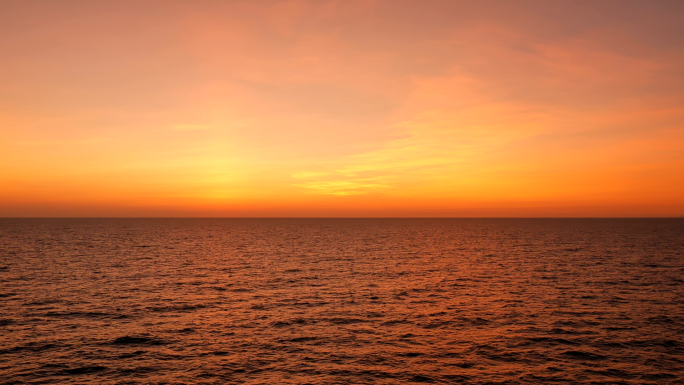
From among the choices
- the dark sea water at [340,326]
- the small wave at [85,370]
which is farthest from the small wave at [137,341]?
the small wave at [85,370]

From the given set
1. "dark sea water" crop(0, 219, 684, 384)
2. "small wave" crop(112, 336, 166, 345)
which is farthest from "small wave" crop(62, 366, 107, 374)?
"small wave" crop(112, 336, 166, 345)

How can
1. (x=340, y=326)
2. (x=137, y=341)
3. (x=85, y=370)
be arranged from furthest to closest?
(x=340, y=326), (x=137, y=341), (x=85, y=370)

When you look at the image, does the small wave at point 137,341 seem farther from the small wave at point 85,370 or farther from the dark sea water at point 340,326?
the small wave at point 85,370

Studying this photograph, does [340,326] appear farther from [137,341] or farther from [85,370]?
[85,370]

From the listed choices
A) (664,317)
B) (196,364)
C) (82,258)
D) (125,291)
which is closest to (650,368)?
(664,317)

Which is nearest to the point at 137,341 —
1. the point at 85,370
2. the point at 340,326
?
the point at 85,370

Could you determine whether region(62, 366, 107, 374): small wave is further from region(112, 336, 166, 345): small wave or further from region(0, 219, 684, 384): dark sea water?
region(112, 336, 166, 345): small wave

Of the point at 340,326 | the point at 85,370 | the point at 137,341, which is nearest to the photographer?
the point at 85,370

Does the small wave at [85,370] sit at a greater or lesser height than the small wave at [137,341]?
lesser

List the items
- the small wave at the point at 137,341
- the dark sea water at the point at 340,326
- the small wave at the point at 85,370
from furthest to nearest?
the small wave at the point at 137,341
the dark sea water at the point at 340,326
the small wave at the point at 85,370

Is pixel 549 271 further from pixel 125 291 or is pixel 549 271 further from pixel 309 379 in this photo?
pixel 125 291

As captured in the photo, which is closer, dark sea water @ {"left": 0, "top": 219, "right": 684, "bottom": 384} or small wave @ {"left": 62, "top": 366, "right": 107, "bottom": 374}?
small wave @ {"left": 62, "top": 366, "right": 107, "bottom": 374}

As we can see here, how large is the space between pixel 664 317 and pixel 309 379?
114 ft

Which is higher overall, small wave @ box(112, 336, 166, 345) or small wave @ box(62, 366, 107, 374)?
small wave @ box(112, 336, 166, 345)
